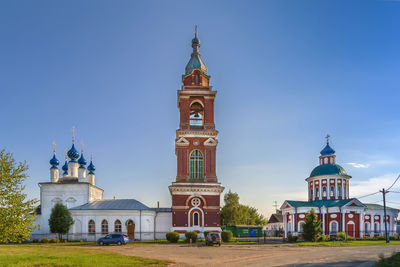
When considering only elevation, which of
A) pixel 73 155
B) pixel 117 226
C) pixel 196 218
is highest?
pixel 73 155

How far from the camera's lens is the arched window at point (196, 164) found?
1833 inches

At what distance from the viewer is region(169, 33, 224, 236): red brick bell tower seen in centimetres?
4459

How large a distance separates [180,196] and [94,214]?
11.0 metres

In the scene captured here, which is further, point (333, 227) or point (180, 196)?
point (333, 227)

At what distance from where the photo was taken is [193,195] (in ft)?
147

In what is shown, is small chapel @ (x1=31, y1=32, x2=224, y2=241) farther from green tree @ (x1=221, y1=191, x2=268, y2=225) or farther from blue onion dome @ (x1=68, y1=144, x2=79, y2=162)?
green tree @ (x1=221, y1=191, x2=268, y2=225)

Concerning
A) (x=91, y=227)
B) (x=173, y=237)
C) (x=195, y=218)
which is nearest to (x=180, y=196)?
(x=195, y=218)

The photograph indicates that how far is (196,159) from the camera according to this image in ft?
154

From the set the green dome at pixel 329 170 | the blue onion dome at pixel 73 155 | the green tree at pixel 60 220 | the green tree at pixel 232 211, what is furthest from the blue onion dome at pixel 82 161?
the green dome at pixel 329 170

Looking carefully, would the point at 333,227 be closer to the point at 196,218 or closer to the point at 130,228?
the point at 196,218

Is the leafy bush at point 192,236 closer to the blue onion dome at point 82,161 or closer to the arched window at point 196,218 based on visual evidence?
the arched window at point 196,218

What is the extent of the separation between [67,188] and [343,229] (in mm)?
40306

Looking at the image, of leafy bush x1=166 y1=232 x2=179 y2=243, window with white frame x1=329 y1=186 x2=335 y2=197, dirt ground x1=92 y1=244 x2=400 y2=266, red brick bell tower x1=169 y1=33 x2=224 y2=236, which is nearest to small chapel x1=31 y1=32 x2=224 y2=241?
red brick bell tower x1=169 y1=33 x2=224 y2=236

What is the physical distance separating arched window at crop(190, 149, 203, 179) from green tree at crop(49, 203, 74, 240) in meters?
15.9
